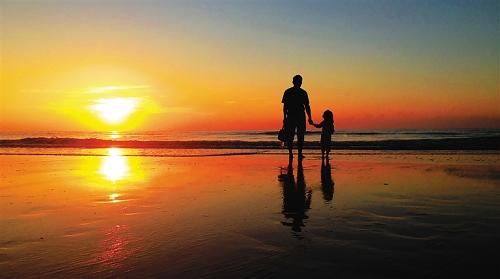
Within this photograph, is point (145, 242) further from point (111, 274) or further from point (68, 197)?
point (68, 197)

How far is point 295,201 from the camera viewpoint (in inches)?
227

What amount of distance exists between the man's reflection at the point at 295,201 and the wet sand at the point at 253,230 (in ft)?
0.08

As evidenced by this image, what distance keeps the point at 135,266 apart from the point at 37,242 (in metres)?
1.29

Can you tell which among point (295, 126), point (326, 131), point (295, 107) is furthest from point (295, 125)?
point (326, 131)

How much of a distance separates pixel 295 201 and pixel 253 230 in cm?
187

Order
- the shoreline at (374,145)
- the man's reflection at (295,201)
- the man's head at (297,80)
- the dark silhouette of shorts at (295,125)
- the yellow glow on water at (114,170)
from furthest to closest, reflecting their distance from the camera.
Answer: the shoreline at (374,145) < the dark silhouette of shorts at (295,125) < the man's head at (297,80) < the yellow glow on water at (114,170) < the man's reflection at (295,201)

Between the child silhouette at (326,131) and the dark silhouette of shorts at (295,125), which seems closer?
the dark silhouette of shorts at (295,125)

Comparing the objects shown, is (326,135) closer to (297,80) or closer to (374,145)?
(297,80)

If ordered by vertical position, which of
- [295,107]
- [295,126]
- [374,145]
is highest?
[295,107]

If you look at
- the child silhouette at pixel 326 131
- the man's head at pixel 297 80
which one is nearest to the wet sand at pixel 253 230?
the man's head at pixel 297 80

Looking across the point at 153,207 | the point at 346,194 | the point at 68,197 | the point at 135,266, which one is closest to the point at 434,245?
the point at 135,266

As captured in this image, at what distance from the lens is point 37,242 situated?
361cm

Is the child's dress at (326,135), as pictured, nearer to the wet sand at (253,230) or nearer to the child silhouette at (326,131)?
the child silhouette at (326,131)

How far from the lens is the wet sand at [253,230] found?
2840mm
